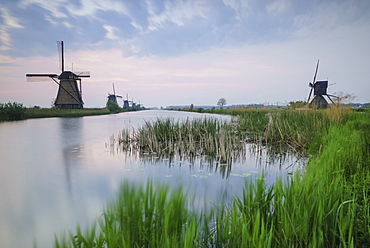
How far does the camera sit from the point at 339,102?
39.9 ft

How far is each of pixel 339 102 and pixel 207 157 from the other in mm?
10100

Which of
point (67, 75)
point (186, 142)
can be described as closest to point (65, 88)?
point (67, 75)

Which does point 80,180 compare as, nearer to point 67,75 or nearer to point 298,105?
point 298,105

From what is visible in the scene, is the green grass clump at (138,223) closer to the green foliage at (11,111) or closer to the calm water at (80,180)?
the calm water at (80,180)

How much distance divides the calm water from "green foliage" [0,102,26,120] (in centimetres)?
1949

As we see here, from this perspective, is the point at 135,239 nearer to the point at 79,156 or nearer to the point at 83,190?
the point at 83,190

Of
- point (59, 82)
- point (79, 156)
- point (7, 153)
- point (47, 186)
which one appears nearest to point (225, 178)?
point (47, 186)

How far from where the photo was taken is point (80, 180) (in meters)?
5.47

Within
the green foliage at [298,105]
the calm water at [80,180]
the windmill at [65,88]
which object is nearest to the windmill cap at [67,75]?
the windmill at [65,88]

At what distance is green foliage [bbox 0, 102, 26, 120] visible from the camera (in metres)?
23.4

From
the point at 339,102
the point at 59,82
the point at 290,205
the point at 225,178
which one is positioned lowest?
the point at 225,178

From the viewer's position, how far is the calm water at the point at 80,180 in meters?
3.42

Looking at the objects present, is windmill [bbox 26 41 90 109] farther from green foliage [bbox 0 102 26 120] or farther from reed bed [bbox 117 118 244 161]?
reed bed [bbox 117 118 244 161]

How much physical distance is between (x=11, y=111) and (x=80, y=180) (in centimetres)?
2534
